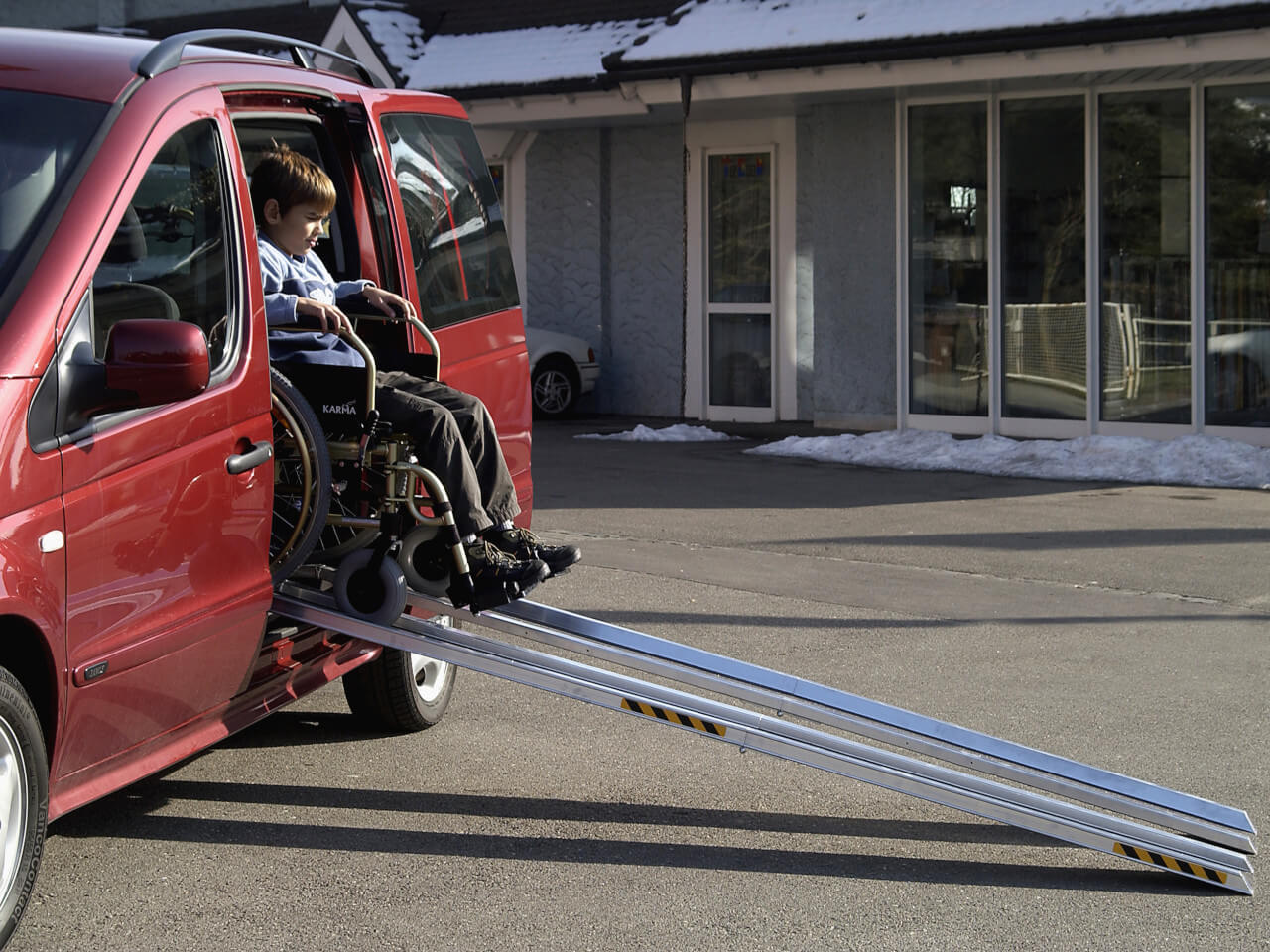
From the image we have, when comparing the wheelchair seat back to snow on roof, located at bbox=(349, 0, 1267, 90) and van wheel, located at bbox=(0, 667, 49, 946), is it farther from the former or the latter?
snow on roof, located at bbox=(349, 0, 1267, 90)

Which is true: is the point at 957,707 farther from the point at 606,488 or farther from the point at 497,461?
the point at 606,488

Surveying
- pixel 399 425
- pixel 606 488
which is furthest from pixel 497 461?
pixel 606 488

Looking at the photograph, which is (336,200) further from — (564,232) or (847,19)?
(564,232)

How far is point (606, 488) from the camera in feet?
40.7

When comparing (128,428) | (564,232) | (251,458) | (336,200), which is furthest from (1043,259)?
(128,428)

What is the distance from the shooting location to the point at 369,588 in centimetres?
490

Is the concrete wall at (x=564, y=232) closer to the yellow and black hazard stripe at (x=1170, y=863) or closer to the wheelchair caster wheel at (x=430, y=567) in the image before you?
the wheelchair caster wheel at (x=430, y=567)

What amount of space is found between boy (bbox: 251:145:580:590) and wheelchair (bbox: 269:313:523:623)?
66 millimetres

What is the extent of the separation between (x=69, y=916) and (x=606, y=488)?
845 centimetres

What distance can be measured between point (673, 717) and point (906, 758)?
73 cm

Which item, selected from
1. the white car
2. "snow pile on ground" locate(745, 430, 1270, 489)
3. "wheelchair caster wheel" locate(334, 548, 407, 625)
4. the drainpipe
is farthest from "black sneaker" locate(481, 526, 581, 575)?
the drainpipe

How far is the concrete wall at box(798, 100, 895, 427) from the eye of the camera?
51.9 ft

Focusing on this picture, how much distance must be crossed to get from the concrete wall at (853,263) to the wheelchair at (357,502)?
443 inches

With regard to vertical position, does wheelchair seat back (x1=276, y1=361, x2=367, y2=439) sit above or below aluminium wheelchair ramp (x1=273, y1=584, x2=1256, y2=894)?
above
